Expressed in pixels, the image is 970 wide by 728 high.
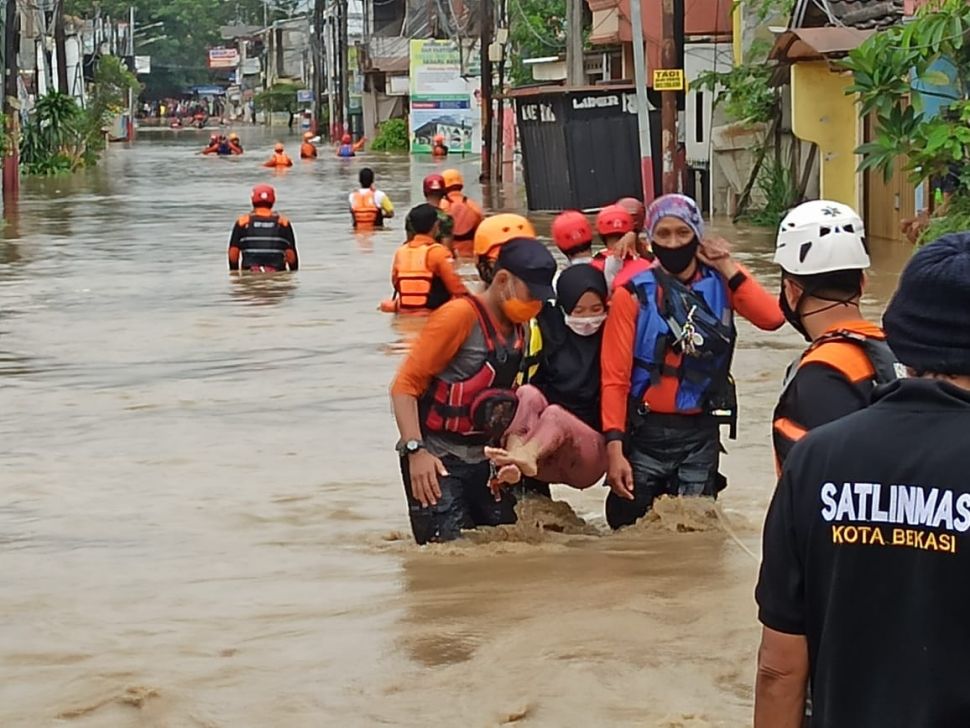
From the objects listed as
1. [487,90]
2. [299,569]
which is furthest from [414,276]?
[487,90]

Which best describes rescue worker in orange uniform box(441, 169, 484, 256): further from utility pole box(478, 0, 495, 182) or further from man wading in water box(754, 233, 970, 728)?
utility pole box(478, 0, 495, 182)

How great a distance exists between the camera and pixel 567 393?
6.96 m

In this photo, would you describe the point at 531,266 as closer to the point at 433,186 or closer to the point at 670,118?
the point at 433,186

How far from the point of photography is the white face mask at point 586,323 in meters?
6.89

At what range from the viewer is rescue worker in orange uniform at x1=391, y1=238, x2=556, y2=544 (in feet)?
21.0

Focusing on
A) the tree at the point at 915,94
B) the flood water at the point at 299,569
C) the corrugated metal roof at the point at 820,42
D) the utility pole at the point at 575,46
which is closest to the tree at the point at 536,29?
the utility pole at the point at 575,46

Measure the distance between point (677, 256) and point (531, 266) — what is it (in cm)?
58

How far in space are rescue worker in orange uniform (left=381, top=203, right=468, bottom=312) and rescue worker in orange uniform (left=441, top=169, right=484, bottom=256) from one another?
1.06 m

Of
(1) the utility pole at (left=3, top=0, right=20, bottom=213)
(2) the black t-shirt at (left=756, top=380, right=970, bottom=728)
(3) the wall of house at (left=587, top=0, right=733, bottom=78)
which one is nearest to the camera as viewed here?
(2) the black t-shirt at (left=756, top=380, right=970, bottom=728)

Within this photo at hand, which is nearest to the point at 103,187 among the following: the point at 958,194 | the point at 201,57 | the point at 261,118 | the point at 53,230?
the point at 53,230

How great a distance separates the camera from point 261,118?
4956 inches

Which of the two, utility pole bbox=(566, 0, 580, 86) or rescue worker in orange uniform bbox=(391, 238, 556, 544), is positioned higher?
utility pole bbox=(566, 0, 580, 86)

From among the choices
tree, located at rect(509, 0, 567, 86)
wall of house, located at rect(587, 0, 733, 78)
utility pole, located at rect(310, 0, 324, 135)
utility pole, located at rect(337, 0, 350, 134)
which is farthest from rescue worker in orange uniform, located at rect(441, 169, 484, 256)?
utility pole, located at rect(310, 0, 324, 135)

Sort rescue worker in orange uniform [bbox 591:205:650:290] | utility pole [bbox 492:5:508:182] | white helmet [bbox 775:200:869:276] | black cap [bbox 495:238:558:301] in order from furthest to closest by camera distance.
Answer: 1. utility pole [bbox 492:5:508:182]
2. rescue worker in orange uniform [bbox 591:205:650:290]
3. black cap [bbox 495:238:558:301]
4. white helmet [bbox 775:200:869:276]
